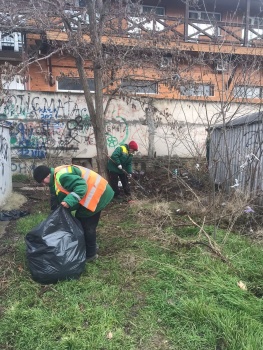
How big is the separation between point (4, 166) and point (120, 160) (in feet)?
8.07

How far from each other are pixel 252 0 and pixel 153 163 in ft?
32.4

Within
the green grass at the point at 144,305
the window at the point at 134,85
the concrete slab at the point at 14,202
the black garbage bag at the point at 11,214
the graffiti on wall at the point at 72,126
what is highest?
the window at the point at 134,85

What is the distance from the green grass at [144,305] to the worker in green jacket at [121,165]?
3.28m

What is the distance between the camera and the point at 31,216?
5395 millimetres

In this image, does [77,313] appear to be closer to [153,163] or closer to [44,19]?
[44,19]

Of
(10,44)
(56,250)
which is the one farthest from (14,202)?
(10,44)

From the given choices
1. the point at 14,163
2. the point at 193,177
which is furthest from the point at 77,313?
the point at 14,163

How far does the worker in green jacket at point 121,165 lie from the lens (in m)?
6.79

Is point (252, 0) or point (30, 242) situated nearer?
point (30, 242)

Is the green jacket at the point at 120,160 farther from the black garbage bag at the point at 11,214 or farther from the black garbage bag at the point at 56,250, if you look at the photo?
the black garbage bag at the point at 56,250

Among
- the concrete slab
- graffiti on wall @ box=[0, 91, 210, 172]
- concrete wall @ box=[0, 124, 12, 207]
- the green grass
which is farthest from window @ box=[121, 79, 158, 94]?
the green grass

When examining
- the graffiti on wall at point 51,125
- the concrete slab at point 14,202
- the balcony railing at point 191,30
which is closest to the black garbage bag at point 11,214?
the concrete slab at point 14,202

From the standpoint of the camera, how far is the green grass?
222cm

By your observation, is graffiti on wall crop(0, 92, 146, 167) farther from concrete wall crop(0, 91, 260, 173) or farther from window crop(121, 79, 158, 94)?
window crop(121, 79, 158, 94)
